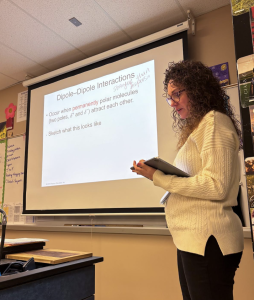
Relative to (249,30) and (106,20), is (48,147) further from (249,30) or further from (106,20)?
(249,30)

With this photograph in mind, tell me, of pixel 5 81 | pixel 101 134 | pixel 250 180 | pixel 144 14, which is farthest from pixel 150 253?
pixel 5 81

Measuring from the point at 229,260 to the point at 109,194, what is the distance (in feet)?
4.72

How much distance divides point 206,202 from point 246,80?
449 mm

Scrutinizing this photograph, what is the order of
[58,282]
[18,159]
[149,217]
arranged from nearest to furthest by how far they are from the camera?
[58,282] < [149,217] < [18,159]

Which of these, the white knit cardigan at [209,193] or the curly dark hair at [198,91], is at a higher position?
the curly dark hair at [198,91]

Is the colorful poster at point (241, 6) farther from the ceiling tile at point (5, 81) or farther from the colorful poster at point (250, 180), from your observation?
the ceiling tile at point (5, 81)

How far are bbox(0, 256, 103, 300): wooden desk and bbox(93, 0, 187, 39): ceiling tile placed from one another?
1.81m

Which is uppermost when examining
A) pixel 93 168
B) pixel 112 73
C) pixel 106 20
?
pixel 106 20

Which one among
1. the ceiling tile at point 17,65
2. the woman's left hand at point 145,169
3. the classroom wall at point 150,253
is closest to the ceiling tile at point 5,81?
the ceiling tile at point 17,65

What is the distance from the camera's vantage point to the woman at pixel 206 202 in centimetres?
87

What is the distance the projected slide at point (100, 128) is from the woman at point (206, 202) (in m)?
1.05

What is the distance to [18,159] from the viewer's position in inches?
119

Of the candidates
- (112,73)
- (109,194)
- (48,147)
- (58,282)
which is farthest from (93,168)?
(58,282)

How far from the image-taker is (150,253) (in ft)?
6.55
